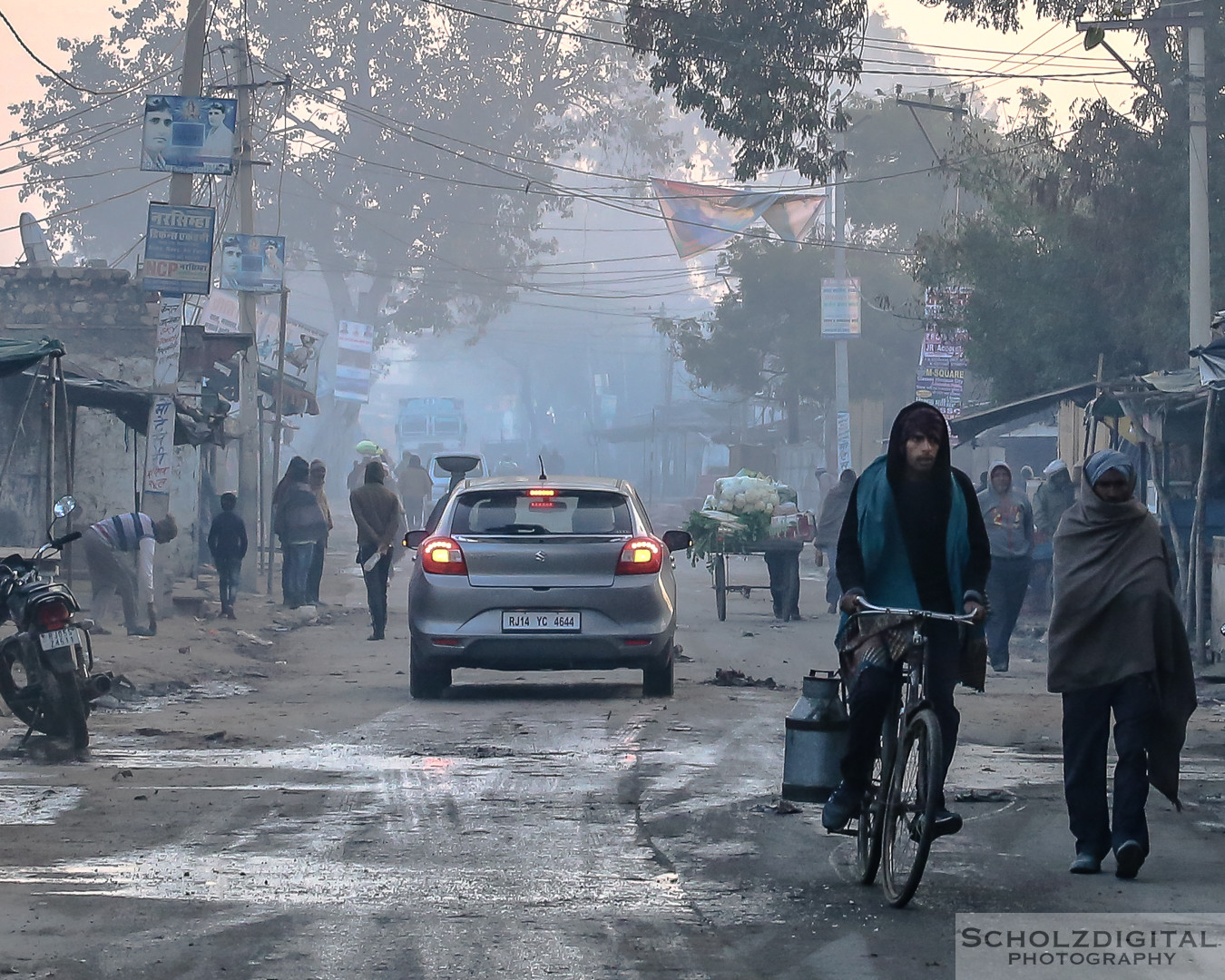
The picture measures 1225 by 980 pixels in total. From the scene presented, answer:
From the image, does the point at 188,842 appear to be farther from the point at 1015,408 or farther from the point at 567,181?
the point at 567,181

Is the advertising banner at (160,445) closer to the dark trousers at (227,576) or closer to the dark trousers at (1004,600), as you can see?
the dark trousers at (227,576)

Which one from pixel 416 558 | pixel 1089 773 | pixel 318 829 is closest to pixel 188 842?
pixel 318 829

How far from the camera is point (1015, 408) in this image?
2209 cm

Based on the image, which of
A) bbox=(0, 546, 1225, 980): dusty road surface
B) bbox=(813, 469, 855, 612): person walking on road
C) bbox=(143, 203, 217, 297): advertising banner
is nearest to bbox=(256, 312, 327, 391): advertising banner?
bbox=(143, 203, 217, 297): advertising banner

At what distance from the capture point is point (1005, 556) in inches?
617

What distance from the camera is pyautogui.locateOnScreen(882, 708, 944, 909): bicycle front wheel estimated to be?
552cm

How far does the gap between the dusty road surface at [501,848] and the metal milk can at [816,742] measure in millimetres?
302

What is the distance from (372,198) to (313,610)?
41.0 meters

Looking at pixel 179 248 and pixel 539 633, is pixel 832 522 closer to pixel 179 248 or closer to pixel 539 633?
pixel 179 248

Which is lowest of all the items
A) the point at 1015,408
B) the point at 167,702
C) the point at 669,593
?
the point at 167,702

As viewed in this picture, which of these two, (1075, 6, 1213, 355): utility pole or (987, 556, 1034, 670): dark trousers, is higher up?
(1075, 6, 1213, 355): utility pole

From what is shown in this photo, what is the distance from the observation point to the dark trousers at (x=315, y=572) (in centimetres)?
2206

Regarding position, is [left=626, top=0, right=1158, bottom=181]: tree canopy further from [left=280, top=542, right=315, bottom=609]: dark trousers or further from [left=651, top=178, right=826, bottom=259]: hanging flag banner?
[left=651, top=178, right=826, bottom=259]: hanging flag banner

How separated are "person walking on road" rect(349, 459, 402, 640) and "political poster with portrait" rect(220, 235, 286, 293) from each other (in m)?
9.15
